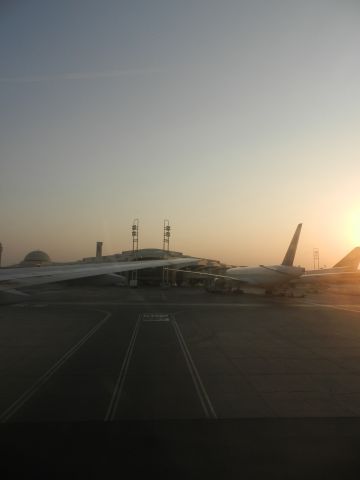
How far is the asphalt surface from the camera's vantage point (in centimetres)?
536

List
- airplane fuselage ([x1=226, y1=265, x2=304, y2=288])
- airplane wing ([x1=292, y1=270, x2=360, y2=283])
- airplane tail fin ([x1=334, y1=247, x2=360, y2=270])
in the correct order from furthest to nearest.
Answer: airplane tail fin ([x1=334, y1=247, x2=360, y2=270])
airplane wing ([x1=292, y1=270, x2=360, y2=283])
airplane fuselage ([x1=226, y1=265, x2=304, y2=288])

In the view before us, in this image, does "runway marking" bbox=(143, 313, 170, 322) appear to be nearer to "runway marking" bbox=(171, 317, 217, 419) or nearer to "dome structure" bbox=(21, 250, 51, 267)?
"runway marking" bbox=(171, 317, 217, 419)

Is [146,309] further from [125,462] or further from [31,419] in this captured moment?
[125,462]

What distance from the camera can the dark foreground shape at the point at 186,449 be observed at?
198 inches

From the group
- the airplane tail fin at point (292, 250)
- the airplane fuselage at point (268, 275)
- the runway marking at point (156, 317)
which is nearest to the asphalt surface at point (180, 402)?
the runway marking at point (156, 317)

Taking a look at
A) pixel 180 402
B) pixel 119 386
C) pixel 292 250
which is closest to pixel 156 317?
pixel 119 386

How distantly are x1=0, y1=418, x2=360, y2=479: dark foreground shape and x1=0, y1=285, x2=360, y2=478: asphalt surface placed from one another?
2 cm

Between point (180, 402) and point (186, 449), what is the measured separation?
2.36 m

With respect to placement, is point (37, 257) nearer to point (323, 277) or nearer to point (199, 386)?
point (323, 277)

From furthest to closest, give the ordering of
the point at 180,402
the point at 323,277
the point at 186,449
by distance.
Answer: the point at 323,277 → the point at 180,402 → the point at 186,449

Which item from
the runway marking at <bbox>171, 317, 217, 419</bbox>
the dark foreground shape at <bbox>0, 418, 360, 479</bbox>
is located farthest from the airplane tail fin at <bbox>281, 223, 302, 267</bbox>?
the dark foreground shape at <bbox>0, 418, 360, 479</bbox>

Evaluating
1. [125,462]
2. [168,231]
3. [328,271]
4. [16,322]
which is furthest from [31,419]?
[168,231]

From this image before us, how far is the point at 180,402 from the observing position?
8.05 meters

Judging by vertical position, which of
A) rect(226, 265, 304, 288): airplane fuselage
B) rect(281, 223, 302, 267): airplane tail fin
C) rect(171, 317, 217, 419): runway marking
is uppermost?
rect(281, 223, 302, 267): airplane tail fin
